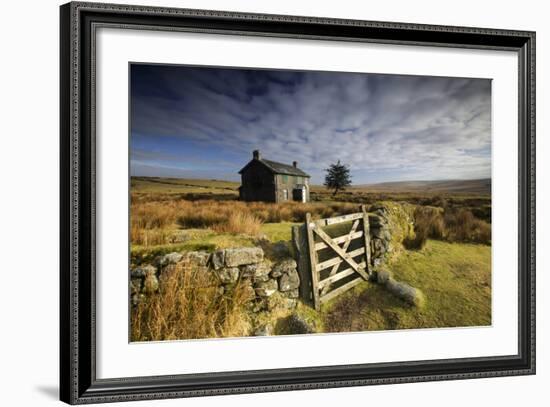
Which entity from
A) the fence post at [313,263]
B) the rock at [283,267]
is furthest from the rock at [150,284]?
the fence post at [313,263]

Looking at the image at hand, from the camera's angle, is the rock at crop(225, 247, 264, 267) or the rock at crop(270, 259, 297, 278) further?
the rock at crop(270, 259, 297, 278)

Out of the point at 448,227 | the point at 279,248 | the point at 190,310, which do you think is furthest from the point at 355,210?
the point at 190,310

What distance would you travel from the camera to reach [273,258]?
496 cm

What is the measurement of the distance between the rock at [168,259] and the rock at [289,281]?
0.92m

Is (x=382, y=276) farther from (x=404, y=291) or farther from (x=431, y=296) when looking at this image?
(x=431, y=296)

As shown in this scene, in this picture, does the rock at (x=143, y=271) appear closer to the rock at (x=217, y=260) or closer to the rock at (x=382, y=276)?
the rock at (x=217, y=260)

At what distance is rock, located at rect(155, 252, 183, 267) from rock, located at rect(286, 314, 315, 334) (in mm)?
1111

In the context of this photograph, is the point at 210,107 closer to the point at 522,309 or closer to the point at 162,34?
the point at 162,34

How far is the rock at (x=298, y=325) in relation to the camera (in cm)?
492

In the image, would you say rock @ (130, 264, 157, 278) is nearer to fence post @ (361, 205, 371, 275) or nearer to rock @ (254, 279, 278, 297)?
rock @ (254, 279, 278, 297)

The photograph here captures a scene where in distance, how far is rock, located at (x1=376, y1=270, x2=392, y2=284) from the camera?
5.16 meters

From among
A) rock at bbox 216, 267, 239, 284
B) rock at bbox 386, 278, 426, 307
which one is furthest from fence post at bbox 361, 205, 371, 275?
rock at bbox 216, 267, 239, 284

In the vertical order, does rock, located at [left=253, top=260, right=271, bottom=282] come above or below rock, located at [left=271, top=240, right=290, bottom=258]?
below

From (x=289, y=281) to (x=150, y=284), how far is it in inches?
47.9
